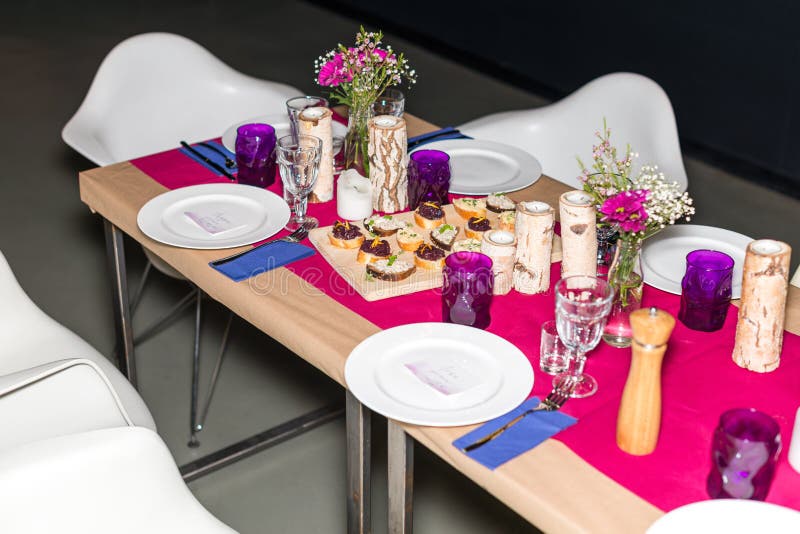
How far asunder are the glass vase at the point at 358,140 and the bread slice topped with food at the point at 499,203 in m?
0.36

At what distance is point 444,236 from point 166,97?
1.60m

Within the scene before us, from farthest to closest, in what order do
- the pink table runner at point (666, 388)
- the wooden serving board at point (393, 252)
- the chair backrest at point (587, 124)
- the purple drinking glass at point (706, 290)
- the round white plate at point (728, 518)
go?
the chair backrest at point (587, 124)
the wooden serving board at point (393, 252)
the purple drinking glass at point (706, 290)
the pink table runner at point (666, 388)
the round white plate at point (728, 518)

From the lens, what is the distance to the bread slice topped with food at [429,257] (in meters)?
1.95

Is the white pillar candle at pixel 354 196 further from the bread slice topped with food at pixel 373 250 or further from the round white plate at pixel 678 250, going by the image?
the round white plate at pixel 678 250

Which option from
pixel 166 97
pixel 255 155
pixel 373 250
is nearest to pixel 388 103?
pixel 255 155

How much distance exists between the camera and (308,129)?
228 cm

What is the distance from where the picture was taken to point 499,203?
2.15 meters

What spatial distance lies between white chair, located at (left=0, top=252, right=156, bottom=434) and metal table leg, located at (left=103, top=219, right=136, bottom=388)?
0.85 ft

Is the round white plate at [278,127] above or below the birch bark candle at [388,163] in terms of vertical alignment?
below

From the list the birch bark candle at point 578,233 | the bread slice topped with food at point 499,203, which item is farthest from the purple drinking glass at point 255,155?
the birch bark candle at point 578,233

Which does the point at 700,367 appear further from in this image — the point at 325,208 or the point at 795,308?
the point at 325,208

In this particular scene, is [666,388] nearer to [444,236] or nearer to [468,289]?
[468,289]

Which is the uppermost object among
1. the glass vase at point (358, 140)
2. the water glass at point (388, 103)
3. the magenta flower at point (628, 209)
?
the magenta flower at point (628, 209)

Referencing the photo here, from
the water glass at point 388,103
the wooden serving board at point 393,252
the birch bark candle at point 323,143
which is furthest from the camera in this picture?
the water glass at point 388,103
